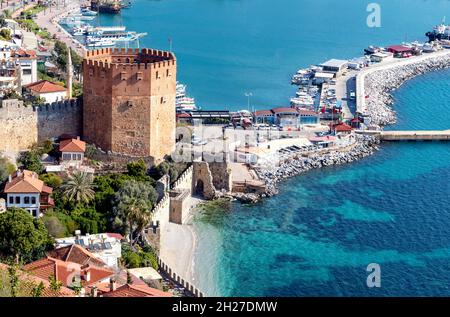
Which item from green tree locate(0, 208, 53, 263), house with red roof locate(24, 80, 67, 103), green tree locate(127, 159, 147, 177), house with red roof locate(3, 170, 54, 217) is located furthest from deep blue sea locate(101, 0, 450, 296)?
house with red roof locate(24, 80, 67, 103)

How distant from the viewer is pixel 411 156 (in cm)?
4641

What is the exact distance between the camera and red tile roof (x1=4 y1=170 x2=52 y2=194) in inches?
1137

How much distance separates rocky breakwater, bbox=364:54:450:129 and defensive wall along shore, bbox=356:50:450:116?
0.67 feet

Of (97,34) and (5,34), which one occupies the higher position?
(97,34)

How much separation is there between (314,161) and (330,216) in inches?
305

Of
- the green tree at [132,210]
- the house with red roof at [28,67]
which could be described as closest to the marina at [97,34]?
the house with red roof at [28,67]

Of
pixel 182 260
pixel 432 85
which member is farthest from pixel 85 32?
pixel 182 260

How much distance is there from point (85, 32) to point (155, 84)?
150 ft

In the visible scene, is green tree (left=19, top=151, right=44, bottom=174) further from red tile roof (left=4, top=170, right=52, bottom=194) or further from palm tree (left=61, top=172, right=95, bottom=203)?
palm tree (left=61, top=172, right=95, bottom=203)

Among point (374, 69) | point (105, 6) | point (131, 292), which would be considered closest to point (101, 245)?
point (131, 292)

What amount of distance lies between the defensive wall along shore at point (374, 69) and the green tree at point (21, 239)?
2973 centimetres

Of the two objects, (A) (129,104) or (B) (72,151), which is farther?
(A) (129,104)

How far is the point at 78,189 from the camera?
99.2 feet

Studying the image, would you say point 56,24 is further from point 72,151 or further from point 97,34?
point 72,151
